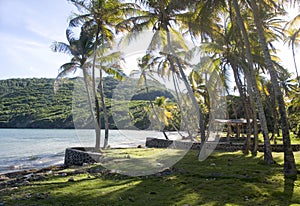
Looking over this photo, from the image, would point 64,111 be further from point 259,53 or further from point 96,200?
point 96,200

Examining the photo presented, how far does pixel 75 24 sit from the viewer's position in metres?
18.0

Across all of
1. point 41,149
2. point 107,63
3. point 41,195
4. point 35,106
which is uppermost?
point 35,106

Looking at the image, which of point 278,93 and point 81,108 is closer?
point 278,93

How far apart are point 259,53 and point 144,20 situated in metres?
7.16

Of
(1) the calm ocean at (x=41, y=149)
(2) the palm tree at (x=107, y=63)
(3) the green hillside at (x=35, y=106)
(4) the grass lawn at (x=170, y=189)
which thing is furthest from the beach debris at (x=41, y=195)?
(3) the green hillside at (x=35, y=106)

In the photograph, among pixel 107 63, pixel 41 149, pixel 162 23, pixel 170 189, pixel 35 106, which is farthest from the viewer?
pixel 35 106

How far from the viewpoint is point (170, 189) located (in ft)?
25.6

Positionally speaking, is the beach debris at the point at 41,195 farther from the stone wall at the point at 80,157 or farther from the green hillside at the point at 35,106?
the green hillside at the point at 35,106

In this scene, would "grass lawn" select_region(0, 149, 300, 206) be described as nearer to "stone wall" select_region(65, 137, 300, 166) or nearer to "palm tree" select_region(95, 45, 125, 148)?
"stone wall" select_region(65, 137, 300, 166)

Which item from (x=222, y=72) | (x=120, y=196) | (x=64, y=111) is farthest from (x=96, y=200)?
(x=64, y=111)

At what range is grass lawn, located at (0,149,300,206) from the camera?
6.67 metres

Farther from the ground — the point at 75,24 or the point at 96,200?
the point at 75,24

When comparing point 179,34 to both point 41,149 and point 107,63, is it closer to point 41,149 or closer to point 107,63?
point 107,63

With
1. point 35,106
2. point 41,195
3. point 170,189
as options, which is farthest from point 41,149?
point 35,106
